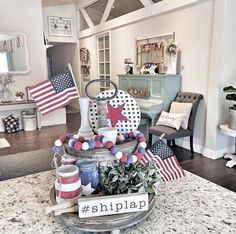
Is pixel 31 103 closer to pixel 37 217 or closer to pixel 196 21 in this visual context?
pixel 196 21

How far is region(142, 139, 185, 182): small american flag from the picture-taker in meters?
1.21

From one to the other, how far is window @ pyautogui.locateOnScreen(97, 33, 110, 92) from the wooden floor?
1.60 metres

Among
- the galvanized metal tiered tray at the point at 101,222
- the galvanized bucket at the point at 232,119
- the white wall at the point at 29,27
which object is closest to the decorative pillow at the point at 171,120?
the galvanized bucket at the point at 232,119

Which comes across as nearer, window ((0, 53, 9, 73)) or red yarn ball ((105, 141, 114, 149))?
red yarn ball ((105, 141, 114, 149))

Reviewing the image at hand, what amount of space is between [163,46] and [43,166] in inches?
115

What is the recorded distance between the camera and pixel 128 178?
2.81ft

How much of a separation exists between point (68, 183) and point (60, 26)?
7.40 metres

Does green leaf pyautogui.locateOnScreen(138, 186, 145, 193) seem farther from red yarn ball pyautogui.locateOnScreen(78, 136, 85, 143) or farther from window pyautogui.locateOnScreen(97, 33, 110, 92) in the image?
window pyautogui.locateOnScreen(97, 33, 110, 92)

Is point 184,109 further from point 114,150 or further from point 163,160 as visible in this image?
point 114,150

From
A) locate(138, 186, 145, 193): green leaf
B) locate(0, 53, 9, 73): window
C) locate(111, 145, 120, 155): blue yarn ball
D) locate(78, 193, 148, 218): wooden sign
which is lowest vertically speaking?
locate(78, 193, 148, 218): wooden sign

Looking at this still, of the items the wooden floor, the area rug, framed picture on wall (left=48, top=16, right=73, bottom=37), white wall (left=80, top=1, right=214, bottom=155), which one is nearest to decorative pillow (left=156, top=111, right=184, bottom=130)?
white wall (left=80, top=1, right=214, bottom=155)

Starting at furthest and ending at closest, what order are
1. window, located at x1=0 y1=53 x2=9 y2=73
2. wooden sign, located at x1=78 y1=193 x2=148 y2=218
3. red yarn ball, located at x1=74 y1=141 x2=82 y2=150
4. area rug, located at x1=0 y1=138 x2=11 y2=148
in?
window, located at x1=0 y1=53 x2=9 y2=73, area rug, located at x1=0 y1=138 x2=11 y2=148, red yarn ball, located at x1=74 y1=141 x2=82 y2=150, wooden sign, located at x1=78 y1=193 x2=148 y2=218

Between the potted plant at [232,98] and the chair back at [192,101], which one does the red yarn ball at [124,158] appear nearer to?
the potted plant at [232,98]

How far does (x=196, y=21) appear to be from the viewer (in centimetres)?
374
